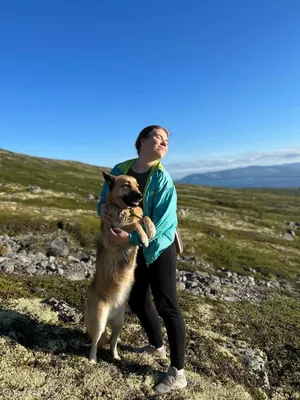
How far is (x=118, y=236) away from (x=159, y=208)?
3.67ft

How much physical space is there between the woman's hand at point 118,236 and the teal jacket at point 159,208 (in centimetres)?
14

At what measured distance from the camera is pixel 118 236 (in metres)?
7.52

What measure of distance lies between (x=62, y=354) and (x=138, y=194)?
442cm

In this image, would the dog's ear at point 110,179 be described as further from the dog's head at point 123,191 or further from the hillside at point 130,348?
the hillside at point 130,348

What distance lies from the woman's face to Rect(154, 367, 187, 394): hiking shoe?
196 inches

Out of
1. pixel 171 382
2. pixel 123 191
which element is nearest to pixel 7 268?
pixel 123 191

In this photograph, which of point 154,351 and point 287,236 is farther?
point 287,236

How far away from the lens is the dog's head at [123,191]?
25.0ft

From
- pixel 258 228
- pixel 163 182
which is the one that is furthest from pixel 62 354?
pixel 258 228

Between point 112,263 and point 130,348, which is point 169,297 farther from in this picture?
point 130,348

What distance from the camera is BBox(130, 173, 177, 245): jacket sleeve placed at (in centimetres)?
738

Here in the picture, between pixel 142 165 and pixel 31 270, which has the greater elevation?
pixel 142 165

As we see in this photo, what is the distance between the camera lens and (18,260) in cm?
1834

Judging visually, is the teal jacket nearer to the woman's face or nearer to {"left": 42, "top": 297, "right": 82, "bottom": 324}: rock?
the woman's face
